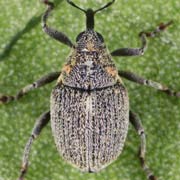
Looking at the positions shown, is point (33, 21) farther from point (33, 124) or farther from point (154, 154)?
point (154, 154)

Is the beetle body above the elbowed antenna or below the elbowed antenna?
below

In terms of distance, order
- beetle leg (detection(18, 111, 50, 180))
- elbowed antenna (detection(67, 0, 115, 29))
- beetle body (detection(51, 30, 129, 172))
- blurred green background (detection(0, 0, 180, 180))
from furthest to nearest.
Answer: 1. blurred green background (detection(0, 0, 180, 180))
2. beetle leg (detection(18, 111, 50, 180))
3. elbowed antenna (detection(67, 0, 115, 29))
4. beetle body (detection(51, 30, 129, 172))

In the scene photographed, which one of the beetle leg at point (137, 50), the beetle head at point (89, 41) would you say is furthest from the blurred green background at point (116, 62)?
the beetle head at point (89, 41)

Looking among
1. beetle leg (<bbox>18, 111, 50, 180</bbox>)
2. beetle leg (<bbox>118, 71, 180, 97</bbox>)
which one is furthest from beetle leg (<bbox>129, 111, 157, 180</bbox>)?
beetle leg (<bbox>18, 111, 50, 180</bbox>)

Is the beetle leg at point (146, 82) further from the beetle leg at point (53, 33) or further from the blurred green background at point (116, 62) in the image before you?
the beetle leg at point (53, 33)

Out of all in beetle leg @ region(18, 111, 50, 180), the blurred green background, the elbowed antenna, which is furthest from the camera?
the blurred green background

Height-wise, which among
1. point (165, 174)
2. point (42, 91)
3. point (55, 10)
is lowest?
point (165, 174)

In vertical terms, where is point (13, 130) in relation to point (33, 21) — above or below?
below

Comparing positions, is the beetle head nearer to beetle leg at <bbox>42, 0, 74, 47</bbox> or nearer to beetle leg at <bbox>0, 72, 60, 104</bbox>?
beetle leg at <bbox>42, 0, 74, 47</bbox>

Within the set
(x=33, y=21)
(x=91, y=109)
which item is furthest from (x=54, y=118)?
(x=33, y=21)
